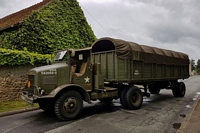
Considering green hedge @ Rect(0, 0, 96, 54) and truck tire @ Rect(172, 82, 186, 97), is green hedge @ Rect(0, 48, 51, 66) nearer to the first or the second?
green hedge @ Rect(0, 0, 96, 54)

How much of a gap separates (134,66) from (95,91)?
7.11 ft

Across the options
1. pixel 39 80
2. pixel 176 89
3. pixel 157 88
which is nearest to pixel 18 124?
pixel 39 80

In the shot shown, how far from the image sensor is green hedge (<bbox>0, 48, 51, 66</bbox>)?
8641mm

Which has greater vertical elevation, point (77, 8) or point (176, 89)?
point (77, 8)

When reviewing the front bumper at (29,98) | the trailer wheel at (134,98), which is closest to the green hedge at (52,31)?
the front bumper at (29,98)

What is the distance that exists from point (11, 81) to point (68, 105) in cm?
477

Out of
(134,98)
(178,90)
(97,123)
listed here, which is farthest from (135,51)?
(178,90)

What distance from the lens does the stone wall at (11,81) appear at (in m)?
8.69

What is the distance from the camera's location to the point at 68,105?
19.3ft

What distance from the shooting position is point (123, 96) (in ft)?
24.7

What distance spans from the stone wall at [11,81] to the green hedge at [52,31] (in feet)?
7.54

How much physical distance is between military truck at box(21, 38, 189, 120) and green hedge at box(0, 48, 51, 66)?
9.07 ft

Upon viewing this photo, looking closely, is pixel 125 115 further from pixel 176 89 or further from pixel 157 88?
pixel 176 89

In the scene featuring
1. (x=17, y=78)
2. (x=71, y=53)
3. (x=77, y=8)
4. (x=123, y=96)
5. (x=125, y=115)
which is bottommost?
(x=125, y=115)
